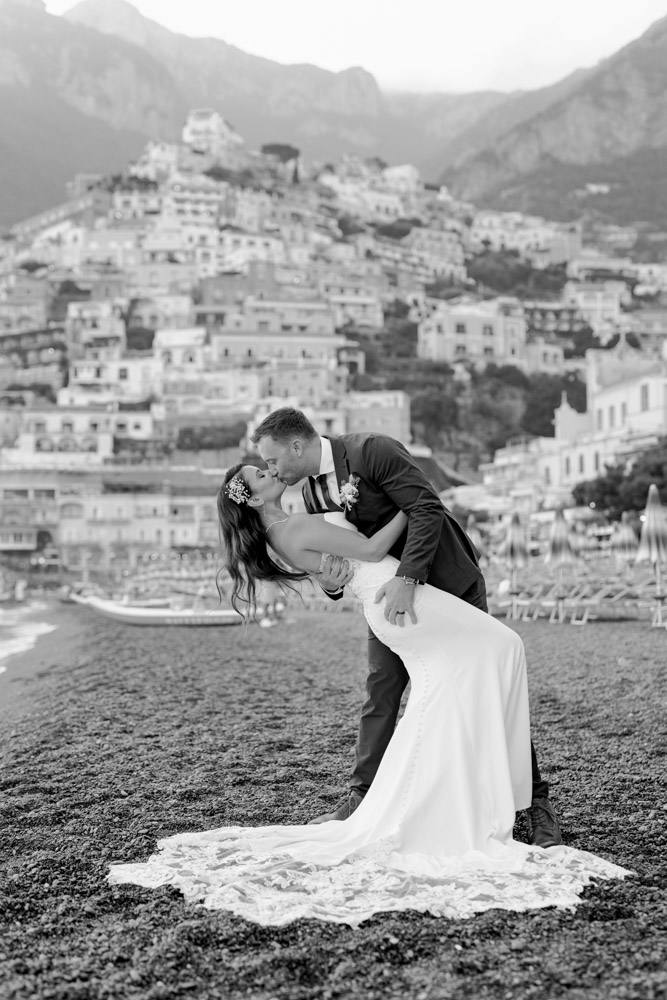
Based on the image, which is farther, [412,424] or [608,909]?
[412,424]

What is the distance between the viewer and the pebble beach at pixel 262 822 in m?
3.04

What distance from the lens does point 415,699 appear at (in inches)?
174

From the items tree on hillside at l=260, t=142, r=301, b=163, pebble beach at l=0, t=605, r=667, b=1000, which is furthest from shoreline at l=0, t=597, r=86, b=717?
tree on hillside at l=260, t=142, r=301, b=163

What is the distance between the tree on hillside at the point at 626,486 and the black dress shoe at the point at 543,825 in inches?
1294

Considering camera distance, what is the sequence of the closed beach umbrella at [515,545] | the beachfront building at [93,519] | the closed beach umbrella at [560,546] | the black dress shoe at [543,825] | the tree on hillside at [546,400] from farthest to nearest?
the tree on hillside at [546,400] → the beachfront building at [93,519] → the closed beach umbrella at [515,545] → the closed beach umbrella at [560,546] → the black dress shoe at [543,825]

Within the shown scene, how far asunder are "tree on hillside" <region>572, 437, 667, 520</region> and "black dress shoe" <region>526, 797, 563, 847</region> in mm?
32858

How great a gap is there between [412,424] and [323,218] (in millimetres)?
60171

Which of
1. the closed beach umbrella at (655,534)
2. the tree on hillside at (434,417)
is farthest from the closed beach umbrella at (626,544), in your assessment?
the tree on hillside at (434,417)

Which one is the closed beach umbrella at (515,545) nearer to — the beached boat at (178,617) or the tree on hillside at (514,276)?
the beached boat at (178,617)

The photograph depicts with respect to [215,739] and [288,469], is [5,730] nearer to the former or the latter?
[215,739]

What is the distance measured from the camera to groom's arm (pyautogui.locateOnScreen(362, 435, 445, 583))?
4465 millimetres

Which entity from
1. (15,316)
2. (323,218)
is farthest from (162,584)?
(323,218)

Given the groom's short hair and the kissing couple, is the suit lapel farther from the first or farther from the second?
the groom's short hair

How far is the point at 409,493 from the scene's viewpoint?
4.57m
